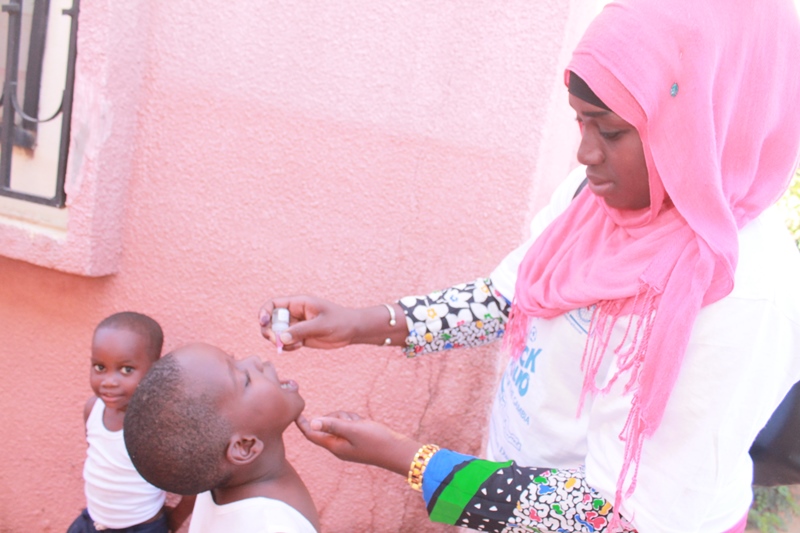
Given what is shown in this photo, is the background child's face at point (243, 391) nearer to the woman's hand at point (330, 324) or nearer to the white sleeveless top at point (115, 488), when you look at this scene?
the woman's hand at point (330, 324)

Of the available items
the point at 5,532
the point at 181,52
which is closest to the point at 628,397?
the point at 181,52

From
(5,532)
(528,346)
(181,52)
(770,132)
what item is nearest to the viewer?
(770,132)

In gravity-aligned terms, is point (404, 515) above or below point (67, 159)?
below

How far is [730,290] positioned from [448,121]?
1.35 m

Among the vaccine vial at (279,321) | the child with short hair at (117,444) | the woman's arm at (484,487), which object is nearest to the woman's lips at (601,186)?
the woman's arm at (484,487)

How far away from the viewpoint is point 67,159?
8.64 feet

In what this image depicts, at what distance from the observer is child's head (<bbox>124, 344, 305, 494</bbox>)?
1.66 metres

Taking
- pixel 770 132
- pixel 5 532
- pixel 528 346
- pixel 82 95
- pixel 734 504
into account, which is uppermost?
pixel 770 132

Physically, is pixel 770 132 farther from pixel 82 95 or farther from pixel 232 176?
pixel 82 95

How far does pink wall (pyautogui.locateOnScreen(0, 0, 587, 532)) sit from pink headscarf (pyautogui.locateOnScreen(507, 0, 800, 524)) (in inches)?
39.7

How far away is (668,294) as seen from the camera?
1.29 m

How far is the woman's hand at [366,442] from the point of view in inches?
62.9

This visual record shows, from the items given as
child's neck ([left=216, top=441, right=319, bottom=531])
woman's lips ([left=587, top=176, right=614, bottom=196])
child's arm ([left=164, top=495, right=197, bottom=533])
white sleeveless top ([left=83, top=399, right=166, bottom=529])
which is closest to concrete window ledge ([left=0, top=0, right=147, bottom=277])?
white sleeveless top ([left=83, top=399, right=166, bottom=529])

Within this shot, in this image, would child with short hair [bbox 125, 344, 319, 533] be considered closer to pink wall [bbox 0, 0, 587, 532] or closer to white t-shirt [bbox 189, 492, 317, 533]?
white t-shirt [bbox 189, 492, 317, 533]
